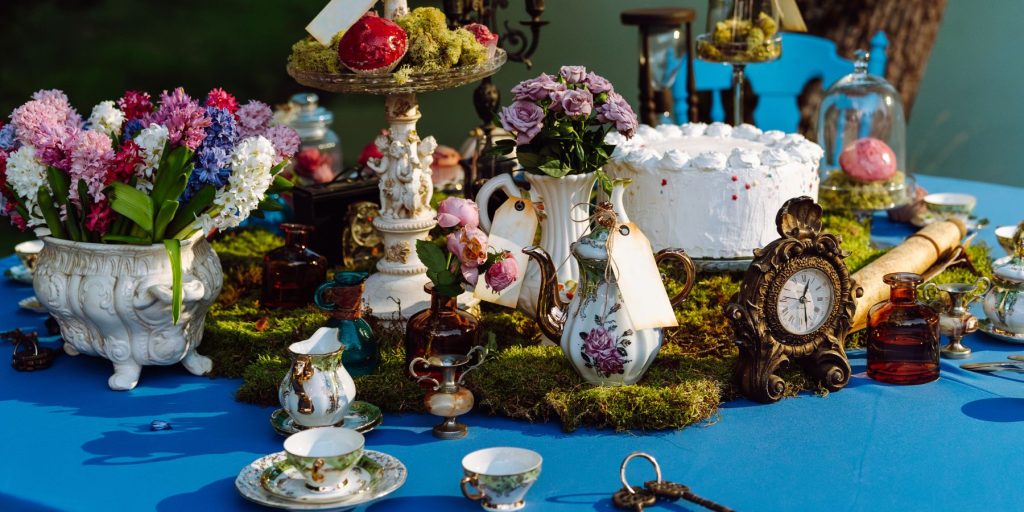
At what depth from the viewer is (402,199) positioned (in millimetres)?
2486

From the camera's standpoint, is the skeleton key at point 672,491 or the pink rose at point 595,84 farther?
the pink rose at point 595,84

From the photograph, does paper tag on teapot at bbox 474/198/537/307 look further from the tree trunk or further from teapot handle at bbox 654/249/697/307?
the tree trunk

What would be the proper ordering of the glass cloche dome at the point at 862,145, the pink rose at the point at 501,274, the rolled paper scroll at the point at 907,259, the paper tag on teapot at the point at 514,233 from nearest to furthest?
the pink rose at the point at 501,274 < the paper tag on teapot at the point at 514,233 < the rolled paper scroll at the point at 907,259 < the glass cloche dome at the point at 862,145

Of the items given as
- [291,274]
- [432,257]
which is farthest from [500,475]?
[291,274]

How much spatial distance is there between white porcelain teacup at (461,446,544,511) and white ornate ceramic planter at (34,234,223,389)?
76 centimetres

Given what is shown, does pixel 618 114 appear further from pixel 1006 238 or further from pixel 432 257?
pixel 1006 238

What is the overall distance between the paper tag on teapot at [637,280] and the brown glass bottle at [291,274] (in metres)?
0.79

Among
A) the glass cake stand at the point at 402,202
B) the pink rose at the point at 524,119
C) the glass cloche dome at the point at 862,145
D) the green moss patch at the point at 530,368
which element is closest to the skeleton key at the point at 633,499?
the green moss patch at the point at 530,368

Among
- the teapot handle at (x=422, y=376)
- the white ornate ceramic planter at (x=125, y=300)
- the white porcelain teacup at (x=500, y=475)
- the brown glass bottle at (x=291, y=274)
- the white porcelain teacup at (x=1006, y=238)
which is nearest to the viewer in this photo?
the white porcelain teacup at (x=500, y=475)

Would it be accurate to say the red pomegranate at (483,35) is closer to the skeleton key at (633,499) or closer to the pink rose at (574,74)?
the pink rose at (574,74)

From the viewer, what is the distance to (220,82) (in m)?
7.09

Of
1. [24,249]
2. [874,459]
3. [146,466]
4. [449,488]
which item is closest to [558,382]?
[449,488]

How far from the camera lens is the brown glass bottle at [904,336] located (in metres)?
2.17

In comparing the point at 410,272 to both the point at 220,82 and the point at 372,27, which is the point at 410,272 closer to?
the point at 372,27
